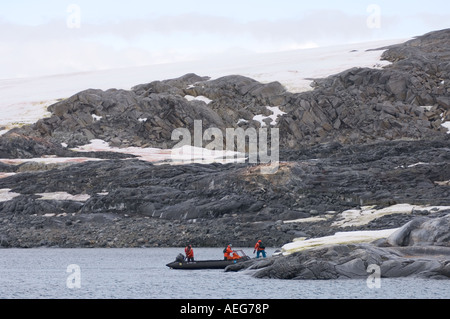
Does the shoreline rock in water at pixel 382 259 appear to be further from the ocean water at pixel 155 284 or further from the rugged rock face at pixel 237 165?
the rugged rock face at pixel 237 165

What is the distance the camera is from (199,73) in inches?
5965

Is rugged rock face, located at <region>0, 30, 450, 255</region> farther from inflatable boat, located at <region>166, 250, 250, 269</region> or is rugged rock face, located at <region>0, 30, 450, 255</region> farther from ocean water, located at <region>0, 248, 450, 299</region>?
inflatable boat, located at <region>166, 250, 250, 269</region>

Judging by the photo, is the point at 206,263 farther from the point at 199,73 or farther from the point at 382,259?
the point at 199,73

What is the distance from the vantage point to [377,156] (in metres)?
90.9

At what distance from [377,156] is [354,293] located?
5408 centimetres

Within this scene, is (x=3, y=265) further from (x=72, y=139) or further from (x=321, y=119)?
(x=321, y=119)

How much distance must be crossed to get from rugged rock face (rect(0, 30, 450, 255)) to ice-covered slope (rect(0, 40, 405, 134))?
6.37 meters

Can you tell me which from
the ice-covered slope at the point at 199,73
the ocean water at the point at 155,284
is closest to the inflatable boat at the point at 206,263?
the ocean water at the point at 155,284

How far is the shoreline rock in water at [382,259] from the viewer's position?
42.0m

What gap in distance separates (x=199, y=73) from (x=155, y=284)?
10903 centimetres

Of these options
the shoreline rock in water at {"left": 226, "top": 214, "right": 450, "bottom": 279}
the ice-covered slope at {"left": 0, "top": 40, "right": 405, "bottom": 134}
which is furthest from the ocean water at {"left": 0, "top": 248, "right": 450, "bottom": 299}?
the ice-covered slope at {"left": 0, "top": 40, "right": 405, "bottom": 134}

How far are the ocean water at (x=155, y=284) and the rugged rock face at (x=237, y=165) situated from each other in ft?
38.7

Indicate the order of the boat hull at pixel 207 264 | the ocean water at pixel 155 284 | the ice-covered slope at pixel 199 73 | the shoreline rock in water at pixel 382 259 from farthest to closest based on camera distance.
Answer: the ice-covered slope at pixel 199 73 < the boat hull at pixel 207 264 < the shoreline rock in water at pixel 382 259 < the ocean water at pixel 155 284
